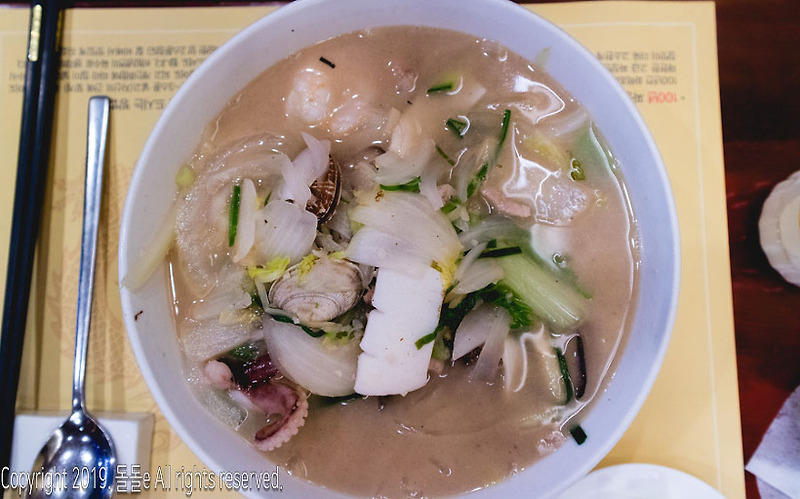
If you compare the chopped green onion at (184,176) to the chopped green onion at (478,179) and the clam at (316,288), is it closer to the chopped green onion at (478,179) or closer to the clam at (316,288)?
the clam at (316,288)

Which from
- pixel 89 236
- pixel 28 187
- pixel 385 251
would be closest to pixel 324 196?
pixel 385 251

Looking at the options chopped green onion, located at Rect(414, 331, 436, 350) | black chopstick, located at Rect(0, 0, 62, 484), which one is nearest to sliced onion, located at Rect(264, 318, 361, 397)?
chopped green onion, located at Rect(414, 331, 436, 350)

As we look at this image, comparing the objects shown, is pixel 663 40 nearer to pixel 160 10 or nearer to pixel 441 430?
pixel 441 430

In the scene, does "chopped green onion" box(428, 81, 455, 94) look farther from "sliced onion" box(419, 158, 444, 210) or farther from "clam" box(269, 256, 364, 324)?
"clam" box(269, 256, 364, 324)

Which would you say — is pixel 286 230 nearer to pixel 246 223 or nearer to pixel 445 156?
pixel 246 223

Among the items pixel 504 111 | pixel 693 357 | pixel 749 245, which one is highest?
pixel 504 111

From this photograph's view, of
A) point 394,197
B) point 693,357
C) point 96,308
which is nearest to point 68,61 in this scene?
point 96,308
